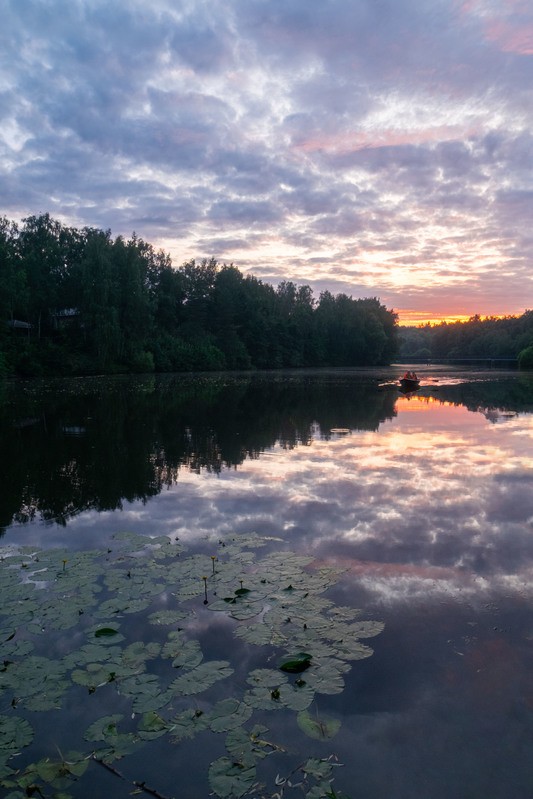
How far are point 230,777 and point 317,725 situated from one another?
0.79 metres

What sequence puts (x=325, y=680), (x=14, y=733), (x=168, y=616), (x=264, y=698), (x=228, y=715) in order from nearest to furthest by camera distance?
(x=14, y=733)
(x=228, y=715)
(x=264, y=698)
(x=325, y=680)
(x=168, y=616)

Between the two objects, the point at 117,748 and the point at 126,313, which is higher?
the point at 126,313

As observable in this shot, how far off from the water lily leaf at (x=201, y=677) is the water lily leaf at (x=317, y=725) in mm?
803

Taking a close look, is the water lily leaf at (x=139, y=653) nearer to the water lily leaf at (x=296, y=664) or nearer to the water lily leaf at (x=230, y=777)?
the water lily leaf at (x=296, y=664)

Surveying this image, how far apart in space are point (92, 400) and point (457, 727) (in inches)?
1104

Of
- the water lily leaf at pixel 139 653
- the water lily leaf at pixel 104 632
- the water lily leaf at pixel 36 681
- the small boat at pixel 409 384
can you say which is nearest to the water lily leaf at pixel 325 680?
the water lily leaf at pixel 139 653

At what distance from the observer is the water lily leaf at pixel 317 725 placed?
3882 millimetres

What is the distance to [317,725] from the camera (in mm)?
3967

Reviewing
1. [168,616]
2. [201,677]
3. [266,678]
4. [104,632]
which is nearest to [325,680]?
[266,678]

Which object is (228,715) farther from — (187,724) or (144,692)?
(144,692)

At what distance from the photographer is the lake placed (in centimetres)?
364

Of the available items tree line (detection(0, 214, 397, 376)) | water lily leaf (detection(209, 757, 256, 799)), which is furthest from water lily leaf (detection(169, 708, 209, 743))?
tree line (detection(0, 214, 397, 376))

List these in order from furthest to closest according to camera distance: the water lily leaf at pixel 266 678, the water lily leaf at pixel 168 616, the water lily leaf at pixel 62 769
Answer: the water lily leaf at pixel 168 616
the water lily leaf at pixel 266 678
the water lily leaf at pixel 62 769

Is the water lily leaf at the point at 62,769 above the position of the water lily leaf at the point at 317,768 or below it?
above
